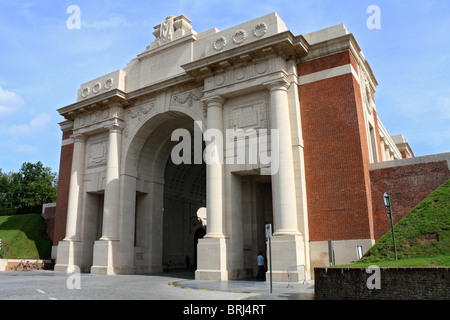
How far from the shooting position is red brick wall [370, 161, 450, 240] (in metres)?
17.7

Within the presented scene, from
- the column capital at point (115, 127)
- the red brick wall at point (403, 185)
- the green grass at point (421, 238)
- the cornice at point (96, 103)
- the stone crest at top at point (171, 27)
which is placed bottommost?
the green grass at point (421, 238)

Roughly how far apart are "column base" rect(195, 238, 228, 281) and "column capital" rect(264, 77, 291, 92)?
806cm

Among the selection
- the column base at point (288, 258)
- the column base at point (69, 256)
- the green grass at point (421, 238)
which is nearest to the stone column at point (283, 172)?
the column base at point (288, 258)

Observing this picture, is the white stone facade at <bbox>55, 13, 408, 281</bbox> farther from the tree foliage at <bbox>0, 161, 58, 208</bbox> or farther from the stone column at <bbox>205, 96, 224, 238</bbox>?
the tree foliage at <bbox>0, 161, 58, 208</bbox>

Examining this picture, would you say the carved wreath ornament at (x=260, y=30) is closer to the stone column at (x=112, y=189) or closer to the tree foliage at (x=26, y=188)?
the stone column at (x=112, y=189)

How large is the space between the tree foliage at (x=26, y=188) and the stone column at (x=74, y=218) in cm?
3237

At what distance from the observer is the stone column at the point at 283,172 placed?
59.3 ft

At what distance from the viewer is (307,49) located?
2036cm

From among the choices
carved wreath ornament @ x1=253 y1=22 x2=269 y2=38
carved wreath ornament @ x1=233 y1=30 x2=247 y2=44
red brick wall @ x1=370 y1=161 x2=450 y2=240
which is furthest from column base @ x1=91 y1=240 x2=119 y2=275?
red brick wall @ x1=370 y1=161 x2=450 y2=240

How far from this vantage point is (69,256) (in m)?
25.3

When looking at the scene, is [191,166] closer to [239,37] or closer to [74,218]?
[74,218]
